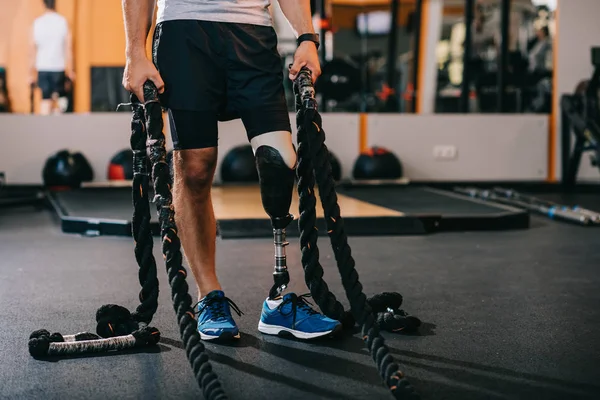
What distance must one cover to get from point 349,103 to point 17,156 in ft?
11.3

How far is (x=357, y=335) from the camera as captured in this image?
2295 millimetres

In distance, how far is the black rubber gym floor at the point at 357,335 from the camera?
6.05 ft

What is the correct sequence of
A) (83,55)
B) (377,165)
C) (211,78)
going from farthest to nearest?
(83,55) < (377,165) < (211,78)

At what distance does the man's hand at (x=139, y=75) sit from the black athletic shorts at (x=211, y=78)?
0.09 metres

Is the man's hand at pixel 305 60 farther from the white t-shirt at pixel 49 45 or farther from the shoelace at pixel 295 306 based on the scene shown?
the white t-shirt at pixel 49 45

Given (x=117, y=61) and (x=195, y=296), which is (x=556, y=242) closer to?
(x=195, y=296)

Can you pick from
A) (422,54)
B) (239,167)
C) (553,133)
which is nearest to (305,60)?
(239,167)

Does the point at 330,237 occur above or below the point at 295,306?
above

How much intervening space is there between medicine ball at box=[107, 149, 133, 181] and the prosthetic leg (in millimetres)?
4530

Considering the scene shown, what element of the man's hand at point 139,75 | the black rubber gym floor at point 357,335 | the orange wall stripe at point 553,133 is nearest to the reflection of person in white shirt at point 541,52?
the orange wall stripe at point 553,133

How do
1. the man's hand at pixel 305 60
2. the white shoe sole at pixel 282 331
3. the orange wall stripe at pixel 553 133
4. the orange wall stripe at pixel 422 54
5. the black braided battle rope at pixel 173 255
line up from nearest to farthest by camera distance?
1. the black braided battle rope at pixel 173 255
2. the man's hand at pixel 305 60
3. the white shoe sole at pixel 282 331
4. the orange wall stripe at pixel 553 133
5. the orange wall stripe at pixel 422 54

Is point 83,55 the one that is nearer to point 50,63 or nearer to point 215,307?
point 50,63

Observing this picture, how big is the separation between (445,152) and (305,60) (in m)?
5.37

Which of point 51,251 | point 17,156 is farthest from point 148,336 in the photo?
point 17,156
